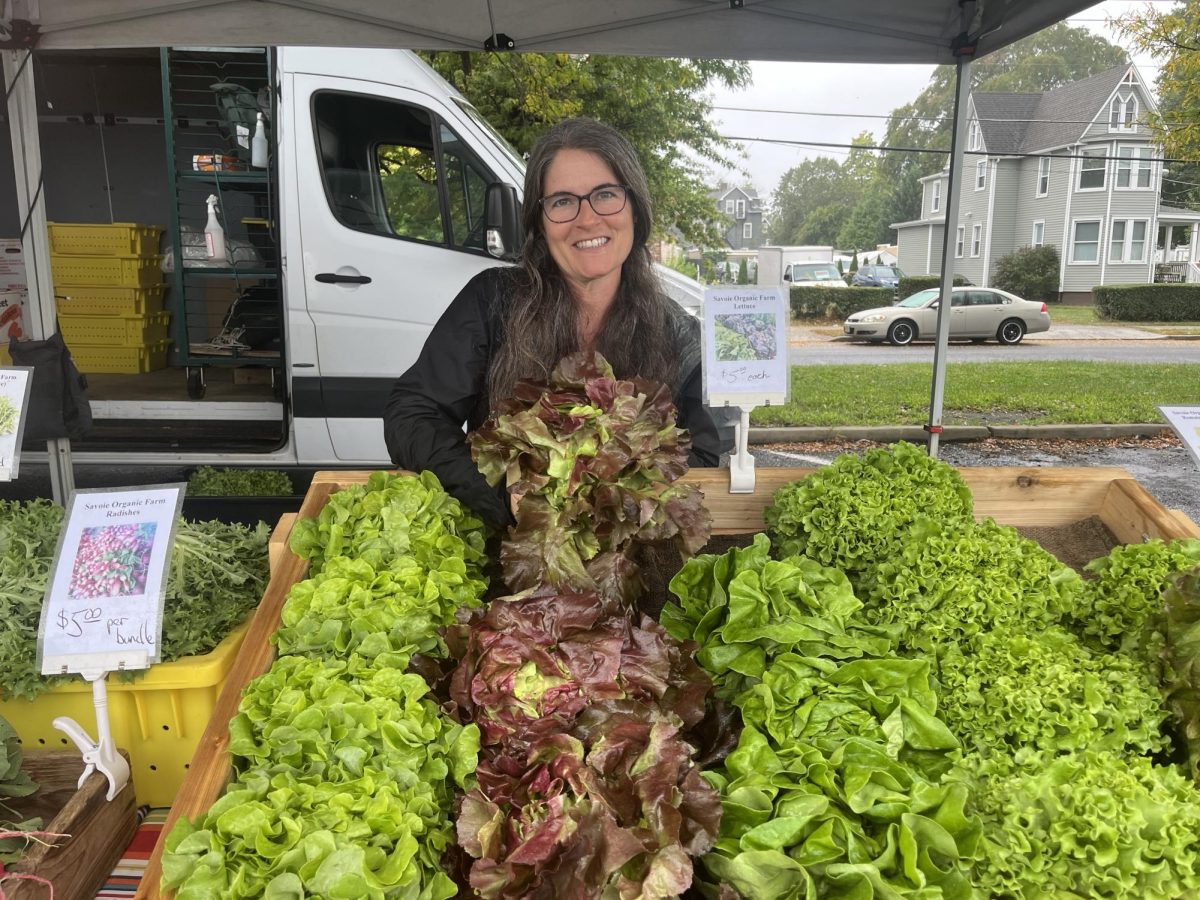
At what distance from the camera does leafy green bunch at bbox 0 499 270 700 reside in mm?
1725

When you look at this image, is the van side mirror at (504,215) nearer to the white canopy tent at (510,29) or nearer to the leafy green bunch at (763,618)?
the white canopy tent at (510,29)

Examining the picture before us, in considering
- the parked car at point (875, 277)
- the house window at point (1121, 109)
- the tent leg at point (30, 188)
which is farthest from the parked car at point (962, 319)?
the tent leg at point (30, 188)

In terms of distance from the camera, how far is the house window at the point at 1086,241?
66.0 ft

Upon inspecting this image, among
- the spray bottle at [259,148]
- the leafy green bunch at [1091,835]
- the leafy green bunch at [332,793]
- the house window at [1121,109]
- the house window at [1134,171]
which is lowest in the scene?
the leafy green bunch at [1091,835]

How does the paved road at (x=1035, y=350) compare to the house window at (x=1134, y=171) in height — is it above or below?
below

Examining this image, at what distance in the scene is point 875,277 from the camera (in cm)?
1830

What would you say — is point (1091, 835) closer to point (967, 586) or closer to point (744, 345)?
point (967, 586)

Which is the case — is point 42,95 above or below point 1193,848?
above

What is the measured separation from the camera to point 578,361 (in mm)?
1624

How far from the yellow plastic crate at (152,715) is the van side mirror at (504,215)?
3292 millimetres

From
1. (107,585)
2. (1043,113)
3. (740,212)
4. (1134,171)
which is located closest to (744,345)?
(107,585)

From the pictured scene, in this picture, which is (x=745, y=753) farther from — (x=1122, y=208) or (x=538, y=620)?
(x=1122, y=208)

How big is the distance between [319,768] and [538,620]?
0.42m

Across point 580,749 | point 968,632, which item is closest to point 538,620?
point 580,749
